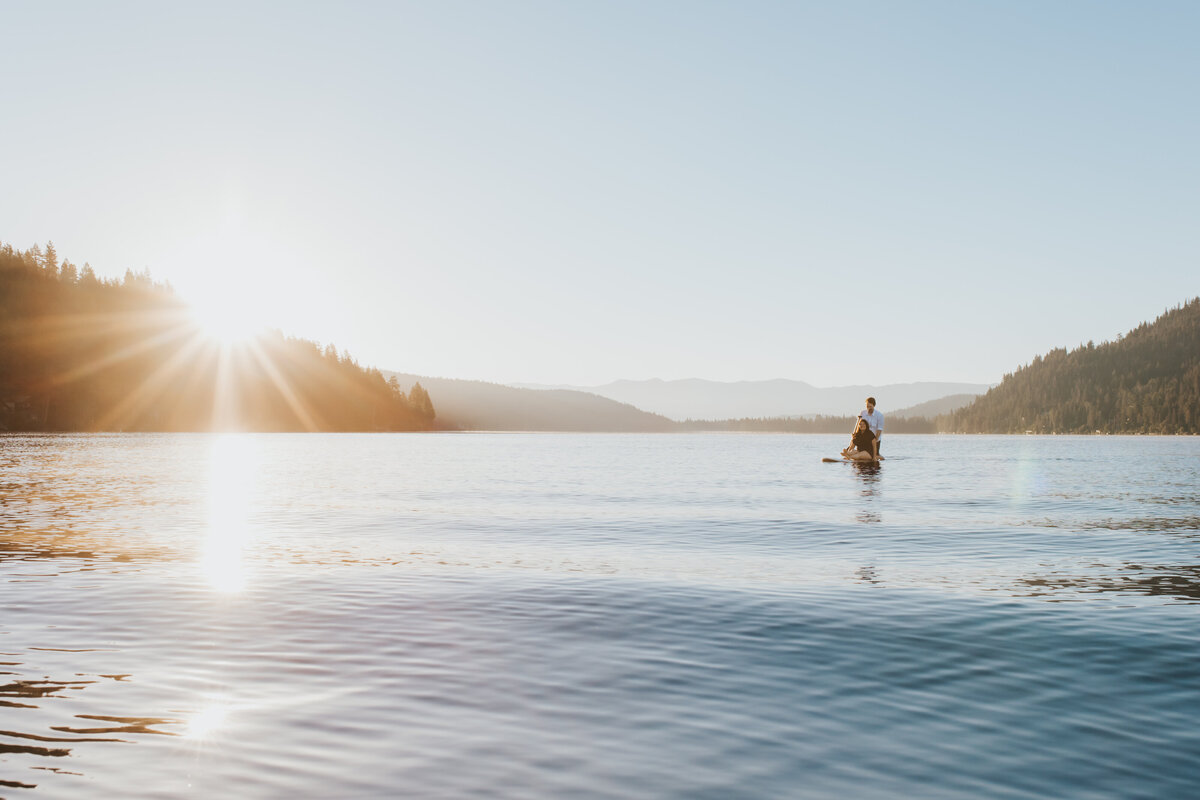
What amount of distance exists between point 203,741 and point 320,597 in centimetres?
716

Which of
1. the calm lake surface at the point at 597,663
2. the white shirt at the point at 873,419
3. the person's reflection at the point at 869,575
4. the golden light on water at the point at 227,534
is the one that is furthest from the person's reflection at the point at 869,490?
the golden light on water at the point at 227,534

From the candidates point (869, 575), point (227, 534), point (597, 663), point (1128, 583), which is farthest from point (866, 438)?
point (597, 663)

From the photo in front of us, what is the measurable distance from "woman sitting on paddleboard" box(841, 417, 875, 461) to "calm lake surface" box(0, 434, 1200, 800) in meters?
35.3

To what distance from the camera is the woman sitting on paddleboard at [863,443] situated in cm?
5984

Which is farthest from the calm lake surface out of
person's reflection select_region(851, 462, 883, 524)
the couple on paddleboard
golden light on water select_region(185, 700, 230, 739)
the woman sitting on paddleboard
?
the woman sitting on paddleboard

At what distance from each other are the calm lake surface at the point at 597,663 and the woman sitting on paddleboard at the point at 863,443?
35.3m

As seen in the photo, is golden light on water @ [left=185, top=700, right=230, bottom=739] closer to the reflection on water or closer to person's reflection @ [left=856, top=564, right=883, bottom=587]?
person's reflection @ [left=856, top=564, right=883, bottom=587]

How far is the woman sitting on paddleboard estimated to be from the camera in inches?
2356

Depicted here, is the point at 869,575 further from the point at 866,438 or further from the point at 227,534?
the point at 866,438

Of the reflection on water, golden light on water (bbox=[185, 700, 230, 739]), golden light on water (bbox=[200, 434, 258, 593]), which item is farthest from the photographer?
golden light on water (bbox=[200, 434, 258, 593])

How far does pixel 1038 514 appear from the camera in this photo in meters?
30.4

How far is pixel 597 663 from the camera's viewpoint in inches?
408

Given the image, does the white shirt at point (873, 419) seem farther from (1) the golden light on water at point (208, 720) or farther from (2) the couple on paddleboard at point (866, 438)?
(1) the golden light on water at point (208, 720)

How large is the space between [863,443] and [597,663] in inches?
2128
